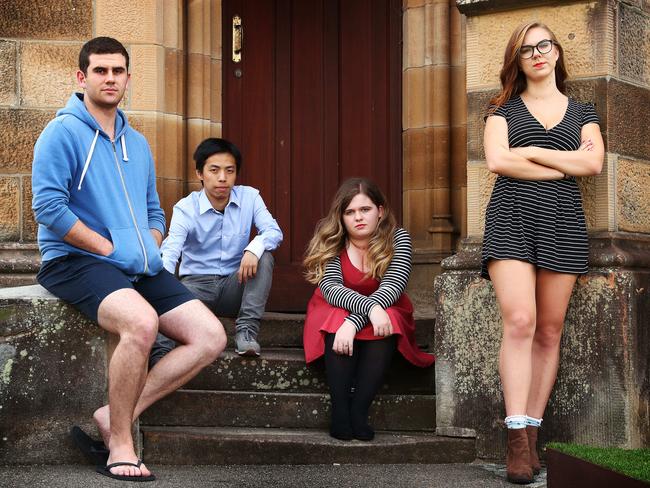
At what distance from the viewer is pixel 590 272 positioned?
478 cm

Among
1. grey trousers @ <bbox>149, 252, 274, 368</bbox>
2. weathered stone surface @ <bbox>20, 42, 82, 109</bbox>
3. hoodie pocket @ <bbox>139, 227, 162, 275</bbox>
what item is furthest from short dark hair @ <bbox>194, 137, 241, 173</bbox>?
hoodie pocket @ <bbox>139, 227, 162, 275</bbox>

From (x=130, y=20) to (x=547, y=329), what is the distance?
3038mm

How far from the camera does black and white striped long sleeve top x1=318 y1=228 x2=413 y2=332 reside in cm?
504

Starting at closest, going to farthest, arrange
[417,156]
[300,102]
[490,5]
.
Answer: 1. [490,5]
2. [417,156]
3. [300,102]

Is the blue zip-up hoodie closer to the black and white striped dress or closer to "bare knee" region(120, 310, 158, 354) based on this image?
"bare knee" region(120, 310, 158, 354)

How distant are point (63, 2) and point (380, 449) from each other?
3.02 meters

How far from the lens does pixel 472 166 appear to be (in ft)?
16.8

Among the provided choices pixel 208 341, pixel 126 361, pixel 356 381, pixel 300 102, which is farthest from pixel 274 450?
pixel 300 102

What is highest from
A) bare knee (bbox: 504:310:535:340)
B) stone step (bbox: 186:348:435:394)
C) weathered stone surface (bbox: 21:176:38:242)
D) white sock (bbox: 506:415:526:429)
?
weathered stone surface (bbox: 21:176:38:242)

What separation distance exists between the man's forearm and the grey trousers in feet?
3.02

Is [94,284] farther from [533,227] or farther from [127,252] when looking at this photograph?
[533,227]

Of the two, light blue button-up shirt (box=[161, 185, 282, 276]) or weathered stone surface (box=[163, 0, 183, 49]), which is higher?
weathered stone surface (box=[163, 0, 183, 49])

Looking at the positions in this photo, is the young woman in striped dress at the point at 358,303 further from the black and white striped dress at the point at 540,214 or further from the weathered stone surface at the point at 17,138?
the weathered stone surface at the point at 17,138

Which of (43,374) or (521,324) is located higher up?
(521,324)
